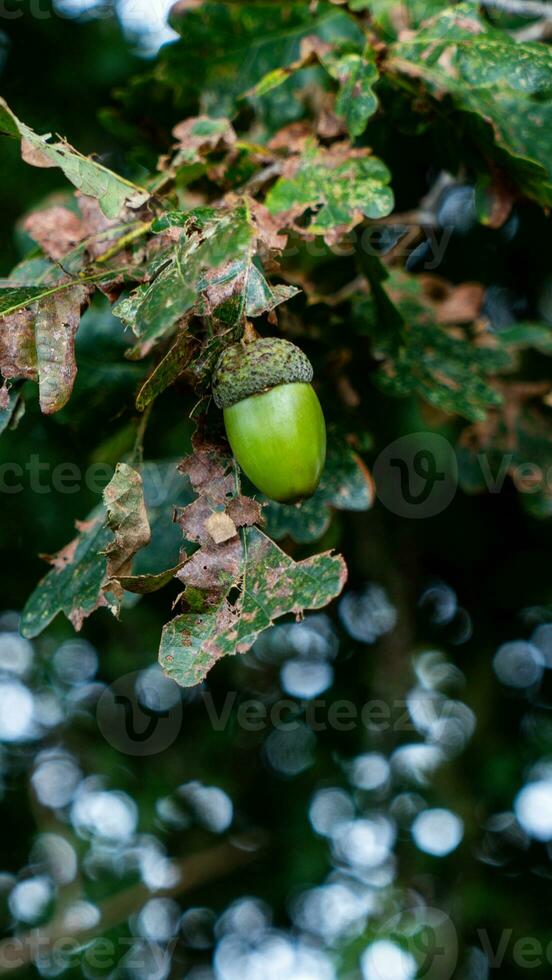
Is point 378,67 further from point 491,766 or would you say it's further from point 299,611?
point 491,766

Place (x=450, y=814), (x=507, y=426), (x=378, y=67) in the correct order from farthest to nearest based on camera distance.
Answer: (x=450, y=814)
(x=507, y=426)
(x=378, y=67)

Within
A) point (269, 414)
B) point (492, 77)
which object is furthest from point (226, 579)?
point (492, 77)

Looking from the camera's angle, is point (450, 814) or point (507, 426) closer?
point (507, 426)

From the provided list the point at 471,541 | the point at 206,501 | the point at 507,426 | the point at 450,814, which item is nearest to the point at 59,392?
the point at 206,501

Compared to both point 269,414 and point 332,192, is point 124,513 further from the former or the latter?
point 332,192

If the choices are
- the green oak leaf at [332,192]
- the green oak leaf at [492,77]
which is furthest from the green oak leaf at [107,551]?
the green oak leaf at [492,77]

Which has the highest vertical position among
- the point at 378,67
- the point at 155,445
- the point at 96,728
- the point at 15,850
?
the point at 378,67

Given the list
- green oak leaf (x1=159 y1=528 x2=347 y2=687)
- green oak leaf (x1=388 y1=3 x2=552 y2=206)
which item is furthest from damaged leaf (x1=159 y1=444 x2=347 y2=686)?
green oak leaf (x1=388 y1=3 x2=552 y2=206)

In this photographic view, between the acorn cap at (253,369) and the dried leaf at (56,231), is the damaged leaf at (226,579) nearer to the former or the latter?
the acorn cap at (253,369)
